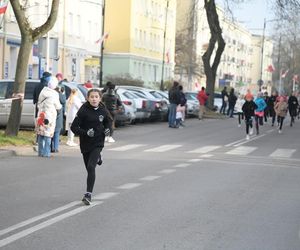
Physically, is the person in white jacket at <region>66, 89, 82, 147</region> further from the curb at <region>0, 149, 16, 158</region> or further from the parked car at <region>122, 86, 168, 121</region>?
the parked car at <region>122, 86, 168, 121</region>

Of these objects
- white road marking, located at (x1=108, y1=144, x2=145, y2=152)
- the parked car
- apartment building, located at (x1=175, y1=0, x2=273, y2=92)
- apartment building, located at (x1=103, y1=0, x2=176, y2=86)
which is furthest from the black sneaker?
apartment building, located at (x1=175, y1=0, x2=273, y2=92)

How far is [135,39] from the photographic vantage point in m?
74.8

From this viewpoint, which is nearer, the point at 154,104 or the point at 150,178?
the point at 150,178

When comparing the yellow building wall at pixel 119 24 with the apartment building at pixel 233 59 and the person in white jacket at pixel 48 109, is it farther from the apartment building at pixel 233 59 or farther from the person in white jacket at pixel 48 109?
the person in white jacket at pixel 48 109

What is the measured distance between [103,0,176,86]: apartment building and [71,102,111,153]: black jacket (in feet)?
193

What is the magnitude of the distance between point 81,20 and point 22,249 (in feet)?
172

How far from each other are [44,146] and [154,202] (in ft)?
21.5

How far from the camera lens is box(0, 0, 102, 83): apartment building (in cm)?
4325

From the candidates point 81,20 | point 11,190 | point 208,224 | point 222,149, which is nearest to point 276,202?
point 208,224

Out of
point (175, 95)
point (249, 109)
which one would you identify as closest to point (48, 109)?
point (249, 109)

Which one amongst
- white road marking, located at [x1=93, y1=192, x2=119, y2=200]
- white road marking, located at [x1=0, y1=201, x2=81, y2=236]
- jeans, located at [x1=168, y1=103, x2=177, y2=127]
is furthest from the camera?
jeans, located at [x1=168, y1=103, x2=177, y2=127]

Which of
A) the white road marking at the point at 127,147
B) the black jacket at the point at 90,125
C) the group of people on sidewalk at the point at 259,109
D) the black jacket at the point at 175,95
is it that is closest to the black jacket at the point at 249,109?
the group of people on sidewalk at the point at 259,109

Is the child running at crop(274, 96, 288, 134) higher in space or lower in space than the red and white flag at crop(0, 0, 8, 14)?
lower

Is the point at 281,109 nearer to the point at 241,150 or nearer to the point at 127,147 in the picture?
the point at 241,150
